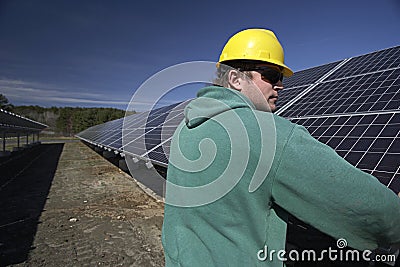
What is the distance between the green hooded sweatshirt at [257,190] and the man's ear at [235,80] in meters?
0.16

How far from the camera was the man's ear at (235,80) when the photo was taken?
1.41m

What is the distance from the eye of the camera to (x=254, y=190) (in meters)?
1.08

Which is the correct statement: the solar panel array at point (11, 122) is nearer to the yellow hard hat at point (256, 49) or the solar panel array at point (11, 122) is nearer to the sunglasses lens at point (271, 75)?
the yellow hard hat at point (256, 49)

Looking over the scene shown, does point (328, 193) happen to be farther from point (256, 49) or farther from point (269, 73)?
point (256, 49)

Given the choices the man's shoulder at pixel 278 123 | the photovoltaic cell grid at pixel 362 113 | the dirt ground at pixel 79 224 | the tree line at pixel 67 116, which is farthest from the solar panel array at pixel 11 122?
the tree line at pixel 67 116

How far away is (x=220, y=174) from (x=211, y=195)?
108 mm

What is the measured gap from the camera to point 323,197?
1014 millimetres

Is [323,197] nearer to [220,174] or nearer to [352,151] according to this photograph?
[220,174]

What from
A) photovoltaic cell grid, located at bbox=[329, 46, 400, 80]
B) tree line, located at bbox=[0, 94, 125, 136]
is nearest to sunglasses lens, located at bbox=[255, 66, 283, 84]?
photovoltaic cell grid, located at bbox=[329, 46, 400, 80]

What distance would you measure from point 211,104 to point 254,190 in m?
0.42

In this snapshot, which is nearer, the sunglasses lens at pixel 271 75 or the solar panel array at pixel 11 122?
the sunglasses lens at pixel 271 75

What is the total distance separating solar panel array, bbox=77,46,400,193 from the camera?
3.44 meters

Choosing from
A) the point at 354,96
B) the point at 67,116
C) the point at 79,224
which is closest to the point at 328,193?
the point at 354,96

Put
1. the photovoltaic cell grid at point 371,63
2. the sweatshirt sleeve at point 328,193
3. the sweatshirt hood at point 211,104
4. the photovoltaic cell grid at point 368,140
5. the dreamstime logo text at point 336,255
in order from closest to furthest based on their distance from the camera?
the sweatshirt sleeve at point 328,193 → the sweatshirt hood at point 211,104 → the dreamstime logo text at point 336,255 → the photovoltaic cell grid at point 368,140 → the photovoltaic cell grid at point 371,63
